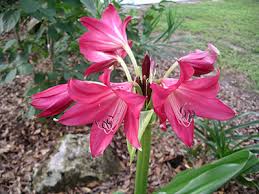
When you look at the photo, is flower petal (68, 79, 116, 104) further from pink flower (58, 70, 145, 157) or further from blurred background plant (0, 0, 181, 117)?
blurred background plant (0, 0, 181, 117)

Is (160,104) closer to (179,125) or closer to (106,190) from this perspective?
(179,125)

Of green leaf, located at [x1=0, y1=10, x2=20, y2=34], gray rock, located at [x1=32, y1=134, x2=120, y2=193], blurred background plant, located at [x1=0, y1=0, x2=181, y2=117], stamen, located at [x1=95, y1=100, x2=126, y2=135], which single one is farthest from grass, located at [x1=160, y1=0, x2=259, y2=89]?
stamen, located at [x1=95, y1=100, x2=126, y2=135]

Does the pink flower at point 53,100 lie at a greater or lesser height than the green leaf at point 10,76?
greater

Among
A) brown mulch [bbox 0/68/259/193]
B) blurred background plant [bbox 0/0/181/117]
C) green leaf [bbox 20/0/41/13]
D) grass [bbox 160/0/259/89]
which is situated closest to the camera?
green leaf [bbox 20/0/41/13]

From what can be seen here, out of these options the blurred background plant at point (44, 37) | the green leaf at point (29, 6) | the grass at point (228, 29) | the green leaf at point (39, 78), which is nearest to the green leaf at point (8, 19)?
the blurred background plant at point (44, 37)

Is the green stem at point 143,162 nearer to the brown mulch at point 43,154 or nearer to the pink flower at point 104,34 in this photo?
the pink flower at point 104,34

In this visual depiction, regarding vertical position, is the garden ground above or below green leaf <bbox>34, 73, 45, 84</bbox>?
below

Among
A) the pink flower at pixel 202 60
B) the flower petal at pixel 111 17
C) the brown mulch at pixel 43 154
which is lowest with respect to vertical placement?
the brown mulch at pixel 43 154
